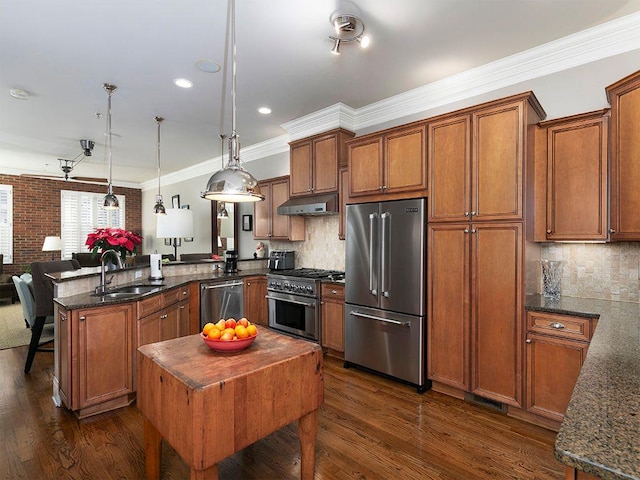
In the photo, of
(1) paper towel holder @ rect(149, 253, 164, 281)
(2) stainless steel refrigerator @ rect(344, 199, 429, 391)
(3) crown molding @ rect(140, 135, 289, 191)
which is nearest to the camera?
(2) stainless steel refrigerator @ rect(344, 199, 429, 391)

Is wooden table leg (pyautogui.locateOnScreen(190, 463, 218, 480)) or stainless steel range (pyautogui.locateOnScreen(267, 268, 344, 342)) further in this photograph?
stainless steel range (pyautogui.locateOnScreen(267, 268, 344, 342))

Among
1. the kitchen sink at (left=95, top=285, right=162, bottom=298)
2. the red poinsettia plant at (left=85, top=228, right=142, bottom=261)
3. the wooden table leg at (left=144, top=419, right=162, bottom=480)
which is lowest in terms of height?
the wooden table leg at (left=144, top=419, right=162, bottom=480)

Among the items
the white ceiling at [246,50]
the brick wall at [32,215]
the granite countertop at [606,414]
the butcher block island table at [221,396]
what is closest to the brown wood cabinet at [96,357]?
the butcher block island table at [221,396]

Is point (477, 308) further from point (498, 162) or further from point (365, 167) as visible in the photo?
point (365, 167)

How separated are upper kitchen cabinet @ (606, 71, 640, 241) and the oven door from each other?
2.85 meters

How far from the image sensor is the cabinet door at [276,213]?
16.3 ft

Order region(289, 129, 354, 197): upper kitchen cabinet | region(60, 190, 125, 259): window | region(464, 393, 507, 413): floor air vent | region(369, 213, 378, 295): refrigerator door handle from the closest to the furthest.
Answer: region(464, 393, 507, 413): floor air vent
region(369, 213, 378, 295): refrigerator door handle
region(289, 129, 354, 197): upper kitchen cabinet
region(60, 190, 125, 259): window

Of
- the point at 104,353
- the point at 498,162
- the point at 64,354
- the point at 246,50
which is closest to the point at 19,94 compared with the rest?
the point at 246,50

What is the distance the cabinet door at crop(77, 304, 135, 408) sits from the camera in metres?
2.56

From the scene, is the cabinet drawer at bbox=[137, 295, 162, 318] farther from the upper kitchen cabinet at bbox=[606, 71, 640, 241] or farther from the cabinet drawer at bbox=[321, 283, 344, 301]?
the upper kitchen cabinet at bbox=[606, 71, 640, 241]

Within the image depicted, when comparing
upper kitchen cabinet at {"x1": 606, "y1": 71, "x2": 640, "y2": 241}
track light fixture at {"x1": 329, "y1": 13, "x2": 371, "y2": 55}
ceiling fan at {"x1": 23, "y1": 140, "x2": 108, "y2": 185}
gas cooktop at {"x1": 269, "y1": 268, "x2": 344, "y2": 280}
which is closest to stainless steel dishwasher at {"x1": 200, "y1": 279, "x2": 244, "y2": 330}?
gas cooktop at {"x1": 269, "y1": 268, "x2": 344, "y2": 280}

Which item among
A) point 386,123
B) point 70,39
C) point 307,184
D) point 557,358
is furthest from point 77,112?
point 557,358

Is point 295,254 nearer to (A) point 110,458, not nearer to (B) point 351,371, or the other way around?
(B) point 351,371

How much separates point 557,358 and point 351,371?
6.18ft
